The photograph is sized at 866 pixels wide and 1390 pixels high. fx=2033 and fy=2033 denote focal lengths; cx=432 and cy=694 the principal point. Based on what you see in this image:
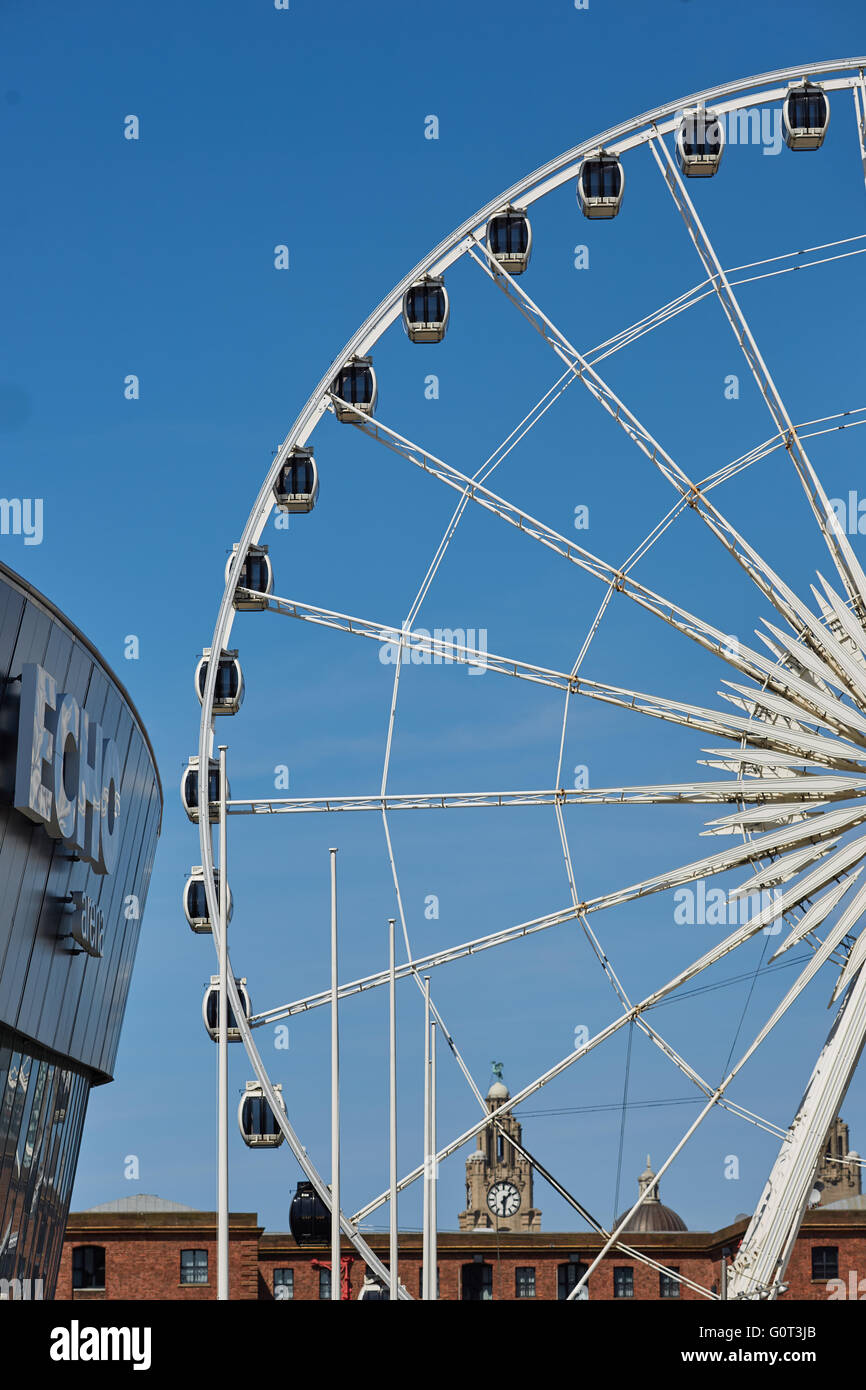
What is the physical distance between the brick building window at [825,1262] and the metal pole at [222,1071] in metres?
52.6

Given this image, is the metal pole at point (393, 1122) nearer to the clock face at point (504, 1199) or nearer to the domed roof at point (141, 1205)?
the domed roof at point (141, 1205)

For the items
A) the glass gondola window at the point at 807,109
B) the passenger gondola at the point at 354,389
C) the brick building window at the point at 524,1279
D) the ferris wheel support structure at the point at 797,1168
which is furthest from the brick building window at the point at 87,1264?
the glass gondola window at the point at 807,109

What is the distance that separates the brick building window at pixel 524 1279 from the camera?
81500mm

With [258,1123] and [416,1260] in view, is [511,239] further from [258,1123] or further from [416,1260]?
[416,1260]

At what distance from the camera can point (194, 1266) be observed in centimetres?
7569

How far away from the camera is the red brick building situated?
74750 mm

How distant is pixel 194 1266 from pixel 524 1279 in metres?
14.1

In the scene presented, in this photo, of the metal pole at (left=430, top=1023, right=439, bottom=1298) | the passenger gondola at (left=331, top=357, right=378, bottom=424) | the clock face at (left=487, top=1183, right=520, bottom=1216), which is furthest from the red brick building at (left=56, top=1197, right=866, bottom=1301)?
the clock face at (left=487, top=1183, right=520, bottom=1216)

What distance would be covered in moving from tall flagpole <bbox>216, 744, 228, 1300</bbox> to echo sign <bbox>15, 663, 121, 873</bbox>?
2.17m

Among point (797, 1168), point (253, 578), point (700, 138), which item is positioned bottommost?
point (797, 1168)

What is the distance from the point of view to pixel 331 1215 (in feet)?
102

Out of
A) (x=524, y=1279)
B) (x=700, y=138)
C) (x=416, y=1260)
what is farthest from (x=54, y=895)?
(x=524, y=1279)
